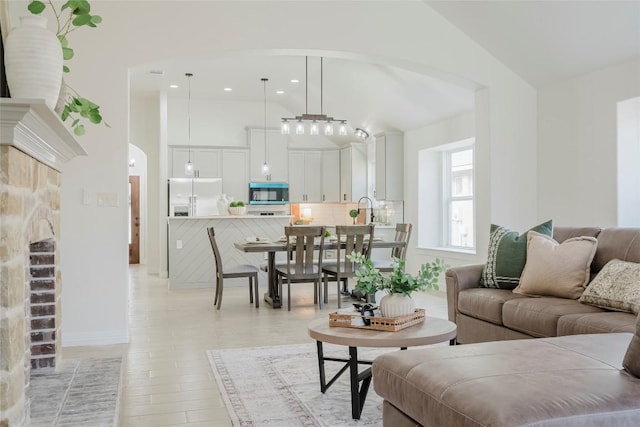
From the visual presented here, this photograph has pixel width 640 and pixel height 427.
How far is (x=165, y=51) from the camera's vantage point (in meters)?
4.81

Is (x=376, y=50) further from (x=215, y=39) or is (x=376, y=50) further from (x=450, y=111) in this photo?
(x=450, y=111)

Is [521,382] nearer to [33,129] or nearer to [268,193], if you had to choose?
[33,129]

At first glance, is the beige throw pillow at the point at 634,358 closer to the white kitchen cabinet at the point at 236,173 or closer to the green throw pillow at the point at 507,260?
the green throw pillow at the point at 507,260

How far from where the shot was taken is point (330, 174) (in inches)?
436

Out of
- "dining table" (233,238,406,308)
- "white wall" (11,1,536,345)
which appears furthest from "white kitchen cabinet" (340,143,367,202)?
"white wall" (11,1,536,345)

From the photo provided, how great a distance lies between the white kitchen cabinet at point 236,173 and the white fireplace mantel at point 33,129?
7.62 m

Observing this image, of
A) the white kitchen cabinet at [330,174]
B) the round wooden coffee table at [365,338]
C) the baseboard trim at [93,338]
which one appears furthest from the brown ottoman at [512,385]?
the white kitchen cabinet at [330,174]

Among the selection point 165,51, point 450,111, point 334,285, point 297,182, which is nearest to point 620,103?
point 450,111

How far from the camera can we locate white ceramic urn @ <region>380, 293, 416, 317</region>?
9.50ft

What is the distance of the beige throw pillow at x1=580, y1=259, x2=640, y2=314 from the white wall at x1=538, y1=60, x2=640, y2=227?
1751mm

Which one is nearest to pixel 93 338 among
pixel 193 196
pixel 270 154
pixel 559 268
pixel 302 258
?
pixel 302 258

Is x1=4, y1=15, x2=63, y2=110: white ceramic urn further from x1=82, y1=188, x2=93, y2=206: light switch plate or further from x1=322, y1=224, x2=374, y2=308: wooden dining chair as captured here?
x1=322, y1=224, x2=374, y2=308: wooden dining chair

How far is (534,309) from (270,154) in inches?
308

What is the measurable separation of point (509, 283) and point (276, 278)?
10.3 feet
